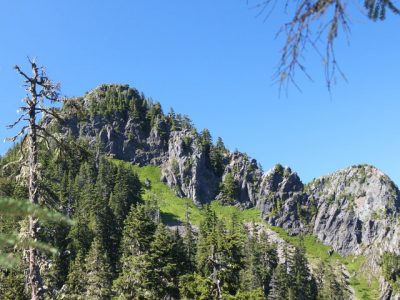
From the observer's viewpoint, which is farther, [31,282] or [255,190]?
[255,190]

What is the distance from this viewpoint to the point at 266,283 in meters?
102

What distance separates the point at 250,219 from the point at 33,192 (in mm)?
156705

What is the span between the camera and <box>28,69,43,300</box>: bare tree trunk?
14.1 m

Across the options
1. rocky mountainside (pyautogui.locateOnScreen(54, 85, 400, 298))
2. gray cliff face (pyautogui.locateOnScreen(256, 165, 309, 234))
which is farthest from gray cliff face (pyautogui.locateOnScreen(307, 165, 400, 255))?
gray cliff face (pyautogui.locateOnScreen(256, 165, 309, 234))

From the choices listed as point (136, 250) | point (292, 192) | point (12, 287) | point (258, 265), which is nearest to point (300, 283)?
point (258, 265)

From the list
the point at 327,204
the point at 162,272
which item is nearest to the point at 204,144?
the point at 327,204

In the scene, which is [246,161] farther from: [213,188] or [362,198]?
[362,198]

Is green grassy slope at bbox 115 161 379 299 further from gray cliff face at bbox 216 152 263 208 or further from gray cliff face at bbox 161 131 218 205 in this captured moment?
gray cliff face at bbox 216 152 263 208

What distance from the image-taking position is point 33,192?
49.9ft

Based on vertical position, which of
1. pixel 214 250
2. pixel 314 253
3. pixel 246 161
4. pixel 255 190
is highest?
pixel 246 161

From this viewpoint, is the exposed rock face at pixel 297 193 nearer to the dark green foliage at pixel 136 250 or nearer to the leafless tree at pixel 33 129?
the dark green foliage at pixel 136 250

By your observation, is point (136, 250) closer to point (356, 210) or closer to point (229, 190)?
point (229, 190)

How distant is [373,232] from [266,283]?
82764 millimetres

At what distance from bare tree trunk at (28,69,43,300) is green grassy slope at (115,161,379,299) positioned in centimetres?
12945
